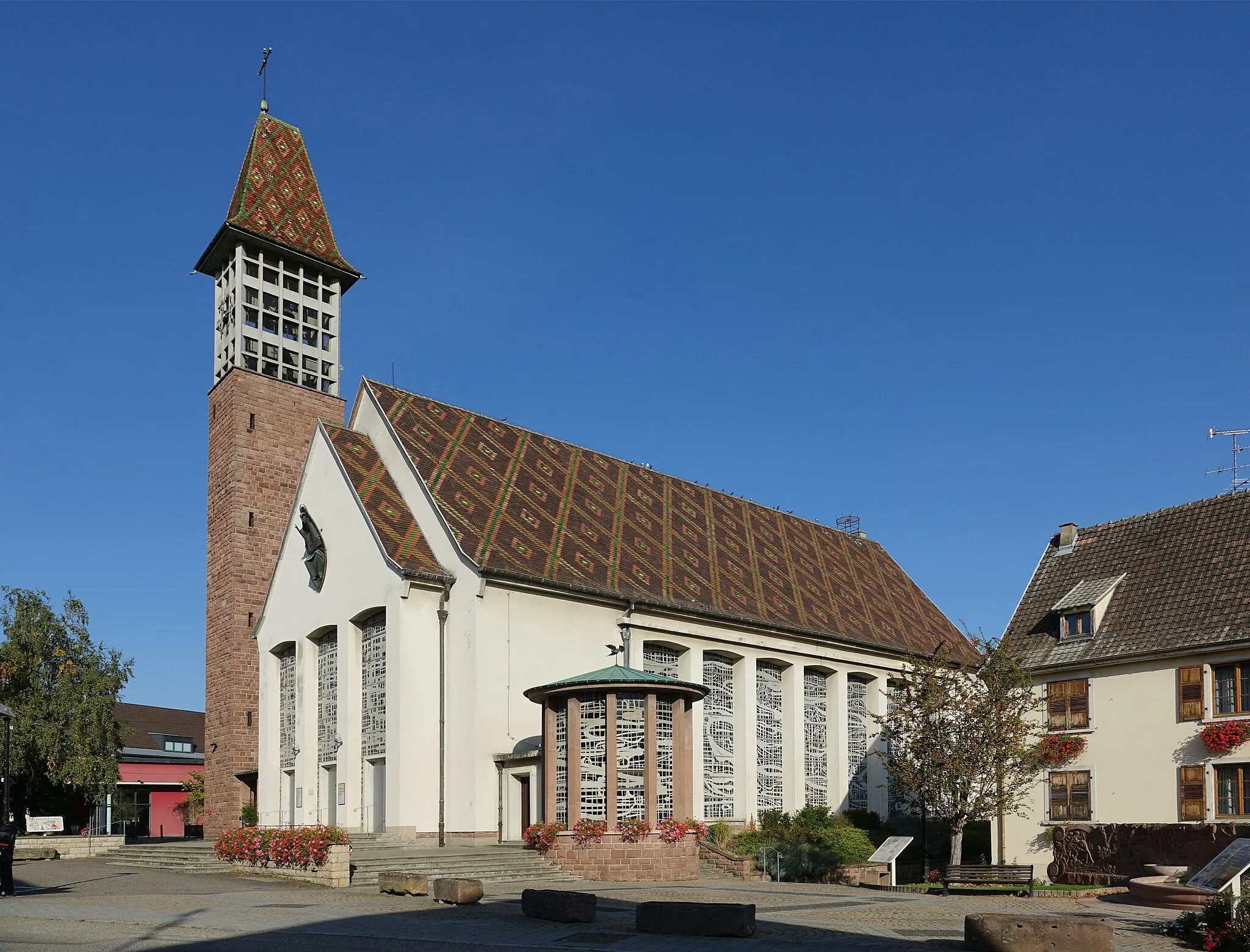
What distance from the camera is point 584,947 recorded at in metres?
12.9

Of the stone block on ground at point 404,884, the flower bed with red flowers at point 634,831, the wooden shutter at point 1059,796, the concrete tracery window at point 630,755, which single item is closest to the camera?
the stone block on ground at point 404,884

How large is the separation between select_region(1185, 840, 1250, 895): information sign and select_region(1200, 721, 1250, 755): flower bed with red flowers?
12.3m

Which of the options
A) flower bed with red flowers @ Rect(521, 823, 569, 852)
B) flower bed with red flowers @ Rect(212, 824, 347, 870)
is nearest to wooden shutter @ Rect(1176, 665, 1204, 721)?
flower bed with red flowers @ Rect(521, 823, 569, 852)

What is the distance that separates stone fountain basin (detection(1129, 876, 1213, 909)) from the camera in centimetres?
1888

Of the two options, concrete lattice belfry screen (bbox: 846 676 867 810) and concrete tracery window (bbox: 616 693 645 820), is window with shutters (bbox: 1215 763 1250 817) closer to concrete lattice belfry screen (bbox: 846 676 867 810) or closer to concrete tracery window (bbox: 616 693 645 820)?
concrete lattice belfry screen (bbox: 846 676 867 810)

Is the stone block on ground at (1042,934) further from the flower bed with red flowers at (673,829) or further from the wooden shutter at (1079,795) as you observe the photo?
the wooden shutter at (1079,795)

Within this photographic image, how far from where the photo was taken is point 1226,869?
14430 mm

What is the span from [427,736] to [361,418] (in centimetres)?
997

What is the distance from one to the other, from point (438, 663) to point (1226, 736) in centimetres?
1719

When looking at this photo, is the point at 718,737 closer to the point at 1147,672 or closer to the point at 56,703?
the point at 1147,672

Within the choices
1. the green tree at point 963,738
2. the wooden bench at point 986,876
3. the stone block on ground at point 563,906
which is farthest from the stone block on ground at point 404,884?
the green tree at point 963,738

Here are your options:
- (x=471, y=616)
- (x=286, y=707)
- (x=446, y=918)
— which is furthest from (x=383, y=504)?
(x=446, y=918)

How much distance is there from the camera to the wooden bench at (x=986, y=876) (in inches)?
866

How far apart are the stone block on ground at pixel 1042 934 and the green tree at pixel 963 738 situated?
14.2m
